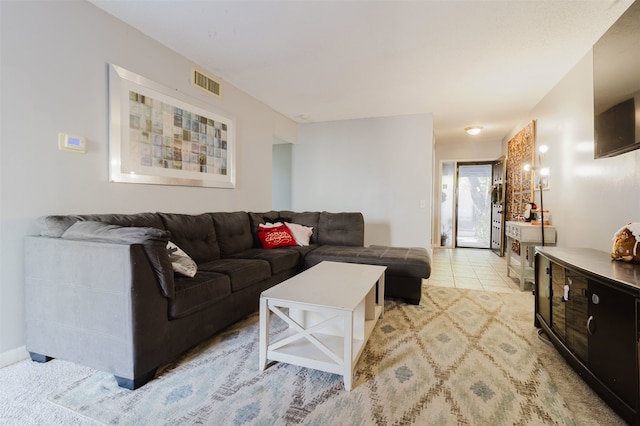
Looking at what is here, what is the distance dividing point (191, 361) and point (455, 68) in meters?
3.41

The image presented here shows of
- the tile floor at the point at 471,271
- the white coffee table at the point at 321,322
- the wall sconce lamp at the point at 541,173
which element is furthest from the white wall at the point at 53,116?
the wall sconce lamp at the point at 541,173

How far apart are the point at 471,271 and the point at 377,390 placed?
353 centimetres

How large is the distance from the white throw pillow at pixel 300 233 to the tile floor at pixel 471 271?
164cm

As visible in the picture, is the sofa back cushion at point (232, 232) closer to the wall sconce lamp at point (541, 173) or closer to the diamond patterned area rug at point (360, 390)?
the diamond patterned area rug at point (360, 390)

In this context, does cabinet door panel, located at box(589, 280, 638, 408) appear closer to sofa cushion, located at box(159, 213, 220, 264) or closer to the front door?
sofa cushion, located at box(159, 213, 220, 264)

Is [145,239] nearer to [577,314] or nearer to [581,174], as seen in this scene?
[577,314]

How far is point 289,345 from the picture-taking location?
5.80 feet

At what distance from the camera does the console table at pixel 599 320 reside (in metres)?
1.25

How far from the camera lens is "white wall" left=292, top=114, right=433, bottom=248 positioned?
440 centimetres

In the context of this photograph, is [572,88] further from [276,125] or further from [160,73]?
[160,73]

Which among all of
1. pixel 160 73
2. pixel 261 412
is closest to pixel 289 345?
pixel 261 412

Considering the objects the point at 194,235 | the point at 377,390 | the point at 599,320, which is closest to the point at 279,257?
the point at 194,235

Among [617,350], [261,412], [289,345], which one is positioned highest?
[617,350]

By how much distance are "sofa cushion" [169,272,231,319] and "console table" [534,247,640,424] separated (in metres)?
2.15
